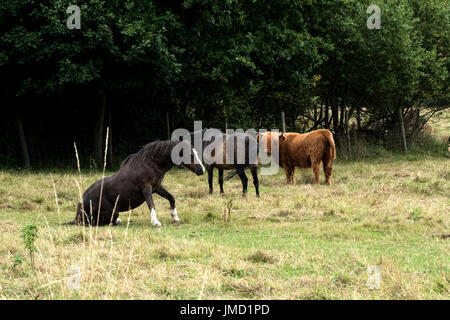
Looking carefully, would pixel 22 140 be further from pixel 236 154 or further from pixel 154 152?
pixel 154 152

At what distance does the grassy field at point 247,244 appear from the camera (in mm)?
5309

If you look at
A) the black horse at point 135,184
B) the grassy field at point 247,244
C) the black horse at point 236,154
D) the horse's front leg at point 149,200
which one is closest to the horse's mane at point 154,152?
the black horse at point 135,184

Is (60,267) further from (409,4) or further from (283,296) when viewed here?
(409,4)

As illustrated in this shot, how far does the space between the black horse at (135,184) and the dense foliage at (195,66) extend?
7.05 meters

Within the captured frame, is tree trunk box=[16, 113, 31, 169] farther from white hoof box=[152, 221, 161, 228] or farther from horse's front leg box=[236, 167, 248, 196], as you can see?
white hoof box=[152, 221, 161, 228]

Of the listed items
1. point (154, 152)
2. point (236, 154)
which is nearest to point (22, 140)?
point (236, 154)

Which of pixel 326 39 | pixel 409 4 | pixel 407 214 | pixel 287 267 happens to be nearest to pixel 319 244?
pixel 287 267

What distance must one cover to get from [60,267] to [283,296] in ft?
7.66

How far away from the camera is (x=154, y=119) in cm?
2169

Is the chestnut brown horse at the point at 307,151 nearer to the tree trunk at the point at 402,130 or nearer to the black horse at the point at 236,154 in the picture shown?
the black horse at the point at 236,154

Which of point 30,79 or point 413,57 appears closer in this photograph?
point 30,79

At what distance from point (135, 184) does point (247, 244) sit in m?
2.74

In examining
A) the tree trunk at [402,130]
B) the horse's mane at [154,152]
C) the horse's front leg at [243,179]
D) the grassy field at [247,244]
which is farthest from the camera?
the tree trunk at [402,130]

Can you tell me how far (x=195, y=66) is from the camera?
18828 millimetres
